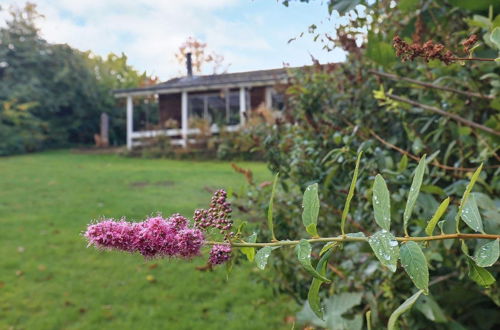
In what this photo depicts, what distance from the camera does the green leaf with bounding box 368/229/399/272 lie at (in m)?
0.41

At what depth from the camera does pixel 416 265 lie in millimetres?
417

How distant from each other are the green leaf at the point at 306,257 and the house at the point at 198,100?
11275 millimetres

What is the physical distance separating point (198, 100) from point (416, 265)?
16.3 meters

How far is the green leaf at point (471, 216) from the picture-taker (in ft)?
1.57

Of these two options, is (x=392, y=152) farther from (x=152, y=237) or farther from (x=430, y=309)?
(x=152, y=237)

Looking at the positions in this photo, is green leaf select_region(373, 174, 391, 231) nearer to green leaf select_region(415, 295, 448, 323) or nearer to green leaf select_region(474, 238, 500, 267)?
green leaf select_region(474, 238, 500, 267)

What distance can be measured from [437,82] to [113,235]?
4.12ft

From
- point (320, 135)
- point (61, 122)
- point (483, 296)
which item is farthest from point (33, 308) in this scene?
point (61, 122)

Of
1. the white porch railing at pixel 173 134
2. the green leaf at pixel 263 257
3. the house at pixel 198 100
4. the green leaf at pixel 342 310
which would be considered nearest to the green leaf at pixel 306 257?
the green leaf at pixel 263 257

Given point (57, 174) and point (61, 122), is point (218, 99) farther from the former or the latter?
point (57, 174)

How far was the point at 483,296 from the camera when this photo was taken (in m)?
1.43

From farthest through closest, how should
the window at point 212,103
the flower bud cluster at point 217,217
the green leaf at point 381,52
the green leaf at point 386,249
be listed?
1. the window at point 212,103
2. the green leaf at point 381,52
3. the flower bud cluster at point 217,217
4. the green leaf at point 386,249

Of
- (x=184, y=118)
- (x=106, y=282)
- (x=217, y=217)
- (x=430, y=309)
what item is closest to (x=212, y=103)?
(x=184, y=118)

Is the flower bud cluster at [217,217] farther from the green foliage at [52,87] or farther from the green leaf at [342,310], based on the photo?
the green foliage at [52,87]
